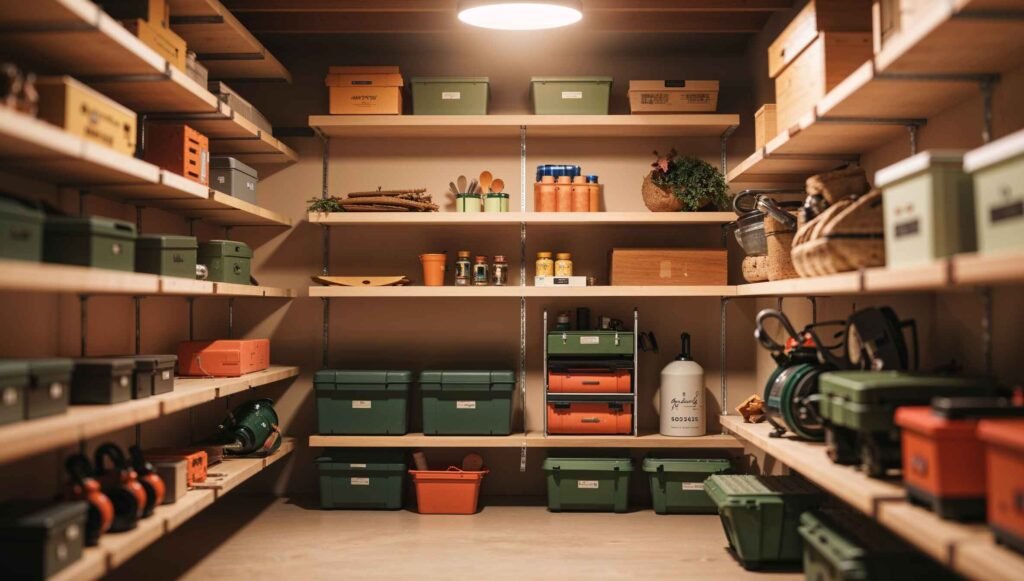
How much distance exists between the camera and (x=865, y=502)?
2.57 metres

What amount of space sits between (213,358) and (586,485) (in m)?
2.38

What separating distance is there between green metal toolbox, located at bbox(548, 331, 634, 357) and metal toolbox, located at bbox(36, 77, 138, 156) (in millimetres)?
2761

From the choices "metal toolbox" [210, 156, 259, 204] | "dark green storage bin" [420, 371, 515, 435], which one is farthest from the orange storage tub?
"metal toolbox" [210, 156, 259, 204]

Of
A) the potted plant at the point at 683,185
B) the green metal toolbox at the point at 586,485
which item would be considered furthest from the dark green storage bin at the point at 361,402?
the potted plant at the point at 683,185

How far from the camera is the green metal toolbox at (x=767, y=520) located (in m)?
3.90

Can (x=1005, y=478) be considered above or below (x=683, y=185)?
below

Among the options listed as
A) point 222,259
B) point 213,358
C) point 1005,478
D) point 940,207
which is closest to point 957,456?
point 1005,478

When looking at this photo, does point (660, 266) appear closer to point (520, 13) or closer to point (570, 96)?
point (570, 96)

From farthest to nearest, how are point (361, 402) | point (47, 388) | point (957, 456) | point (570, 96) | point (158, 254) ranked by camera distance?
point (570, 96), point (361, 402), point (158, 254), point (47, 388), point (957, 456)

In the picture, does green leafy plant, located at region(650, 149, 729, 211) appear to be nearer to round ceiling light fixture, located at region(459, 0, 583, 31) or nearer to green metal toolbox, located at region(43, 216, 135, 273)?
round ceiling light fixture, located at region(459, 0, 583, 31)

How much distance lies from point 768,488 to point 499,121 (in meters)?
2.75

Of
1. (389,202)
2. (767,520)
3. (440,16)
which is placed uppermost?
(440,16)

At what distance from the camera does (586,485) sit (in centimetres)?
515

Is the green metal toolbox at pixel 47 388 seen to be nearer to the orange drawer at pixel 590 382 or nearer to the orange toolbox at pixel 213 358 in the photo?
the orange toolbox at pixel 213 358
